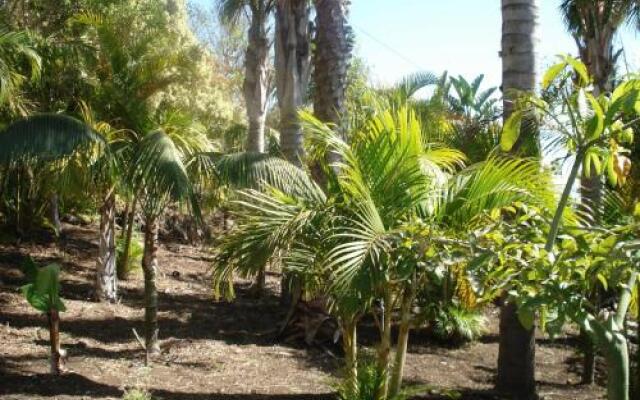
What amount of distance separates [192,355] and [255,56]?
34.0 ft

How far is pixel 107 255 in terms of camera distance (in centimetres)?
1223

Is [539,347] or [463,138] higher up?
[463,138]

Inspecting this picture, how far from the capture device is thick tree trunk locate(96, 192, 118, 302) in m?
11.9

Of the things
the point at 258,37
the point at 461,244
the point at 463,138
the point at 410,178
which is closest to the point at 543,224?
the point at 461,244

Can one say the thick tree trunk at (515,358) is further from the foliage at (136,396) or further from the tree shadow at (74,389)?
the foliage at (136,396)

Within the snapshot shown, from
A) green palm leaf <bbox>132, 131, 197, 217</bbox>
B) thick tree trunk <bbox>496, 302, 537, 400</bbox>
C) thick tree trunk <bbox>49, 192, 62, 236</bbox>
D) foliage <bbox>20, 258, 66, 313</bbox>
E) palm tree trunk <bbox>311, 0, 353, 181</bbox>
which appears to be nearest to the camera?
green palm leaf <bbox>132, 131, 197, 217</bbox>

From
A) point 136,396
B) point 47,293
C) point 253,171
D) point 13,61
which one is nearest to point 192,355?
point 47,293

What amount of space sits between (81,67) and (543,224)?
31.5ft

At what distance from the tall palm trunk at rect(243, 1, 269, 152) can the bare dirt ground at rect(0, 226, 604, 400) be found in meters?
4.87

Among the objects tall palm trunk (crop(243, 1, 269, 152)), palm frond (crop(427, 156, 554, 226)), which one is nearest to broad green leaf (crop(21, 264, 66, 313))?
palm frond (crop(427, 156, 554, 226))

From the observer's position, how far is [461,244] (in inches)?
174

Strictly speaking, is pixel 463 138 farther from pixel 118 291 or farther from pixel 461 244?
pixel 461 244

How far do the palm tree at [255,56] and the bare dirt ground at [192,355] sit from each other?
451 cm

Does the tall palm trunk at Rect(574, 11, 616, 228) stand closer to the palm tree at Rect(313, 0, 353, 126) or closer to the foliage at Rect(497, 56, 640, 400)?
the palm tree at Rect(313, 0, 353, 126)
